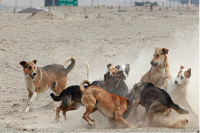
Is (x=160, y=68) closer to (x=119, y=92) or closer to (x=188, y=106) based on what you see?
(x=188, y=106)

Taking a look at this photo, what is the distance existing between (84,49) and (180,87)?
890cm

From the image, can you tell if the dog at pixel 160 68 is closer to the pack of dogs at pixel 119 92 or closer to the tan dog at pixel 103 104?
the pack of dogs at pixel 119 92

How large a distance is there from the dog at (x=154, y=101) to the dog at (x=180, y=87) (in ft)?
2.27

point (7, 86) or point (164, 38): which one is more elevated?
point (164, 38)

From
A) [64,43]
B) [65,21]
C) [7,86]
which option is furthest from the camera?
[65,21]

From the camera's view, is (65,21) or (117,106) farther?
(65,21)

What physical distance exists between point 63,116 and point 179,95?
9.02ft

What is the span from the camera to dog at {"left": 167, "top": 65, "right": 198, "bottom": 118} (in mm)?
7051

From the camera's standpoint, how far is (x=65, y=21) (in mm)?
20328

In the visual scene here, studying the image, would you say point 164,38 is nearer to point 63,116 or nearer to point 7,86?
point 7,86

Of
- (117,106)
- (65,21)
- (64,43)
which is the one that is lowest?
(117,106)

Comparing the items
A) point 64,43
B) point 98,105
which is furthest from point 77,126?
point 64,43

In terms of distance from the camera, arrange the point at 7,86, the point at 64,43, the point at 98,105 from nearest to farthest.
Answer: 1. the point at 98,105
2. the point at 7,86
3. the point at 64,43

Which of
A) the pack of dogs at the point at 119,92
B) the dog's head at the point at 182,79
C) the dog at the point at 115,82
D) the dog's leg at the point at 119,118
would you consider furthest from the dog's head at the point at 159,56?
the dog's leg at the point at 119,118
